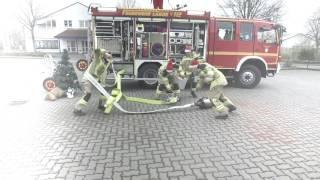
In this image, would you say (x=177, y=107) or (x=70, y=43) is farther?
(x=70, y=43)

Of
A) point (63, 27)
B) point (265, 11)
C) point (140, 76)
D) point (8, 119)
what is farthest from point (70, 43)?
point (8, 119)

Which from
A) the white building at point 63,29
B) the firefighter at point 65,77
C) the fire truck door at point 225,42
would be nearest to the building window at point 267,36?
the fire truck door at point 225,42

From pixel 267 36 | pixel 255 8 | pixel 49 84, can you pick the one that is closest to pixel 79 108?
pixel 49 84

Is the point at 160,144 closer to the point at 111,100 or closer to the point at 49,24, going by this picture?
the point at 111,100

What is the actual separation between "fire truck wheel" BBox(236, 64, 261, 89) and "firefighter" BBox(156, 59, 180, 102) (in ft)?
11.8

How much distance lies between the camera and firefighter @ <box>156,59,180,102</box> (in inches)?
361

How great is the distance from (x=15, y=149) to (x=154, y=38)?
6.90 meters

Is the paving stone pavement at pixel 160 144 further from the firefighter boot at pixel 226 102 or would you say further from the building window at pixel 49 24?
the building window at pixel 49 24

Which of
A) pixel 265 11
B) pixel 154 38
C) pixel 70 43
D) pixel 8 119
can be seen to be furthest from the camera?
pixel 70 43

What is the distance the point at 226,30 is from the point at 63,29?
1736 inches

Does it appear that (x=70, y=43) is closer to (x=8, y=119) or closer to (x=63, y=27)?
(x=63, y=27)

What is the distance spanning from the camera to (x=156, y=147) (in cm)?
547

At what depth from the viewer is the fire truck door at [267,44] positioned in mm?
11828

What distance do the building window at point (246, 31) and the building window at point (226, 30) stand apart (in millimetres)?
321
